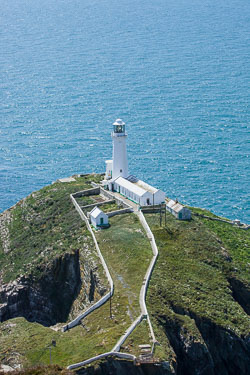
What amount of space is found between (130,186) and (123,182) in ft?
6.89

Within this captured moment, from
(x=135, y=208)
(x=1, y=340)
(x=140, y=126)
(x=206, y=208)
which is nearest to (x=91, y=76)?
(x=140, y=126)

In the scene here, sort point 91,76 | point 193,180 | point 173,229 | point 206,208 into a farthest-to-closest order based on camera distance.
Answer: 1. point 91,76
2. point 193,180
3. point 206,208
4. point 173,229

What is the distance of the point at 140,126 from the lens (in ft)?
487

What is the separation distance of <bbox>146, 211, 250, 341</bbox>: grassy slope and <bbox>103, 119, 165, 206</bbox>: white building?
377 centimetres

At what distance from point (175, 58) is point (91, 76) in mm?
27481

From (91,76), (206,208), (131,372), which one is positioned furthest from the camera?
(91,76)

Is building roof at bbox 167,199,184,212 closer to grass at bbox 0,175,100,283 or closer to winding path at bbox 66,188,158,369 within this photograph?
winding path at bbox 66,188,158,369

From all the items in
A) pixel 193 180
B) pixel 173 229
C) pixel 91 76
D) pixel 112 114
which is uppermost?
pixel 91 76

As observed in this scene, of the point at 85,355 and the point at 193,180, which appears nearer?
the point at 85,355

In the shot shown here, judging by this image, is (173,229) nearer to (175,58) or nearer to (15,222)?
(15,222)

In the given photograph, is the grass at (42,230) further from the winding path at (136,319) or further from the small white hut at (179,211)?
the small white hut at (179,211)

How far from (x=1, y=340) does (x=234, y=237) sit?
128ft

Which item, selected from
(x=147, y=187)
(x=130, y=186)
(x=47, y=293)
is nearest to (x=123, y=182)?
(x=130, y=186)

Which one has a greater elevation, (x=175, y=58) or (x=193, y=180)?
(x=175, y=58)
